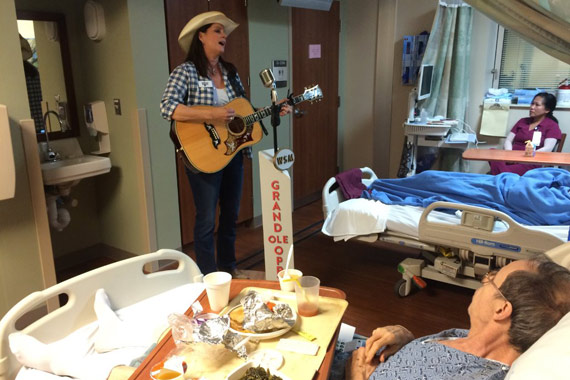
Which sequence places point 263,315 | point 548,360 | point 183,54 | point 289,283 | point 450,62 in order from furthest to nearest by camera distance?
point 450,62 → point 183,54 → point 289,283 → point 263,315 → point 548,360

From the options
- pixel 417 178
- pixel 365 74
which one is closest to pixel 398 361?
pixel 417 178

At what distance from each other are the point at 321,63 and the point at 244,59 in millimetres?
1243

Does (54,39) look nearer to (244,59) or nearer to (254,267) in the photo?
(244,59)

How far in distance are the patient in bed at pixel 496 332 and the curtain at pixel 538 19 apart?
0.67 metres

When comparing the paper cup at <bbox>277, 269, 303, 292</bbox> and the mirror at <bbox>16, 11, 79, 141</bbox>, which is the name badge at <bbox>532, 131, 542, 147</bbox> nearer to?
the paper cup at <bbox>277, 269, 303, 292</bbox>

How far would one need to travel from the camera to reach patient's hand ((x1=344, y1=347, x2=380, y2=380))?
4.57 feet

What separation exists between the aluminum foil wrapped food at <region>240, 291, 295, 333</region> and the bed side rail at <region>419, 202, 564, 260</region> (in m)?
1.43

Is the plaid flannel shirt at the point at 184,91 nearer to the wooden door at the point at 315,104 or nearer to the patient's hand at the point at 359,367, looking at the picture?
the patient's hand at the point at 359,367

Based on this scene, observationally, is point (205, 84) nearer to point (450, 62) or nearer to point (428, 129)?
point (428, 129)

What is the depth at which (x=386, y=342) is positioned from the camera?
139 cm

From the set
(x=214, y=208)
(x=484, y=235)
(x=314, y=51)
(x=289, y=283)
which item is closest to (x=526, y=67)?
(x=314, y=51)

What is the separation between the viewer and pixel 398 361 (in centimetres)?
132

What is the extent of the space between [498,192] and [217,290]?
205 cm

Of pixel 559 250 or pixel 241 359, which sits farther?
pixel 559 250
